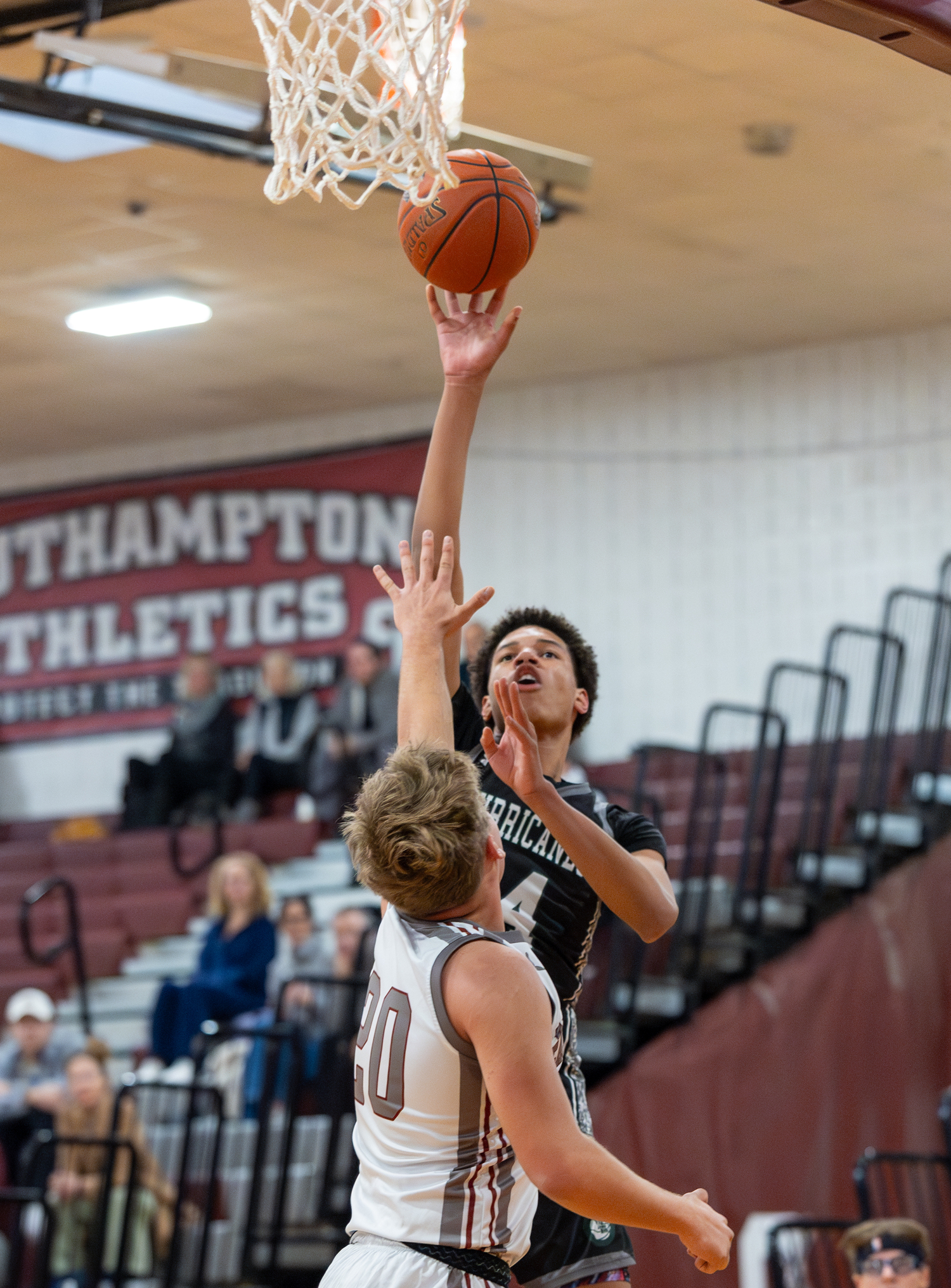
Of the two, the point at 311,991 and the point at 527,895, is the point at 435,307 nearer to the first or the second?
the point at 527,895

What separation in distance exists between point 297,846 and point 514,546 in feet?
8.33

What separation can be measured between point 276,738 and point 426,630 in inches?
350

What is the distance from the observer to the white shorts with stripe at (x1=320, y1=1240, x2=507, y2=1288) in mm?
2564

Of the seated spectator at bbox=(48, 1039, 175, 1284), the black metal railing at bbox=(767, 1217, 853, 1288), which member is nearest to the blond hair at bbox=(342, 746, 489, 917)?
the seated spectator at bbox=(48, 1039, 175, 1284)

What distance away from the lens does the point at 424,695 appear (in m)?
3.22

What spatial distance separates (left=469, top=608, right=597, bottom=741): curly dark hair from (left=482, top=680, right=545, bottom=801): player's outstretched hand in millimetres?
751

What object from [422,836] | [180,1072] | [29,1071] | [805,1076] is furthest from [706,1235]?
[29,1071]

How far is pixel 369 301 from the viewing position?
984 cm

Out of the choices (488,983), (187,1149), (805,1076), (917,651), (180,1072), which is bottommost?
(180,1072)

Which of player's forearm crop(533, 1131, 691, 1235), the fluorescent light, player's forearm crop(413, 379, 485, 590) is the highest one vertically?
the fluorescent light

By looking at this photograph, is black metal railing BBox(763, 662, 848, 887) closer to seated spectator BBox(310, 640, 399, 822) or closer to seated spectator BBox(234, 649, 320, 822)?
seated spectator BBox(310, 640, 399, 822)

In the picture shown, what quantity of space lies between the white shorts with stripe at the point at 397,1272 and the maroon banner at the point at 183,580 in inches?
374

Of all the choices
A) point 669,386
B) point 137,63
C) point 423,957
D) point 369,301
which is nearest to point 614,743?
point 669,386

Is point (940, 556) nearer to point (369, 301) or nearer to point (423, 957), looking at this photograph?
point (369, 301)
